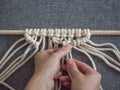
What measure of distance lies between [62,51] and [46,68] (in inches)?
3.6

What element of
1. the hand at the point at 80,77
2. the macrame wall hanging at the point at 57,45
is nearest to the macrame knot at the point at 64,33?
the macrame wall hanging at the point at 57,45

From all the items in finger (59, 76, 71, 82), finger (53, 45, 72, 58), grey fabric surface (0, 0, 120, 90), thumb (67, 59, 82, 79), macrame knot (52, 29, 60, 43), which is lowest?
finger (59, 76, 71, 82)

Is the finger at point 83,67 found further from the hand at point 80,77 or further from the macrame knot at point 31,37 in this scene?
the macrame knot at point 31,37

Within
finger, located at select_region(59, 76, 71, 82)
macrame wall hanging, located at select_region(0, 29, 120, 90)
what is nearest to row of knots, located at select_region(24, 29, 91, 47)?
macrame wall hanging, located at select_region(0, 29, 120, 90)

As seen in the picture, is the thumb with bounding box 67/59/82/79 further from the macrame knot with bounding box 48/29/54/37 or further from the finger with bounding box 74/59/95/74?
the macrame knot with bounding box 48/29/54/37

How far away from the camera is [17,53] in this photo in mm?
1033

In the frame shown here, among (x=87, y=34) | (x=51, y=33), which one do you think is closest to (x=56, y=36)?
(x=51, y=33)

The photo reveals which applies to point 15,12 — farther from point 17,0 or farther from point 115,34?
point 115,34

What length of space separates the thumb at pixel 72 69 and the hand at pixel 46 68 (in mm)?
39

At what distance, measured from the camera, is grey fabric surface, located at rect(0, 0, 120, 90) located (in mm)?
1023

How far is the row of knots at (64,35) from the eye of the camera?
995mm

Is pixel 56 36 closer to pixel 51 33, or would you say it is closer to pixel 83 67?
pixel 51 33

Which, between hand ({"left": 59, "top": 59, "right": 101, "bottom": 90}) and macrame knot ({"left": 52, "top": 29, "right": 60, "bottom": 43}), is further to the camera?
macrame knot ({"left": 52, "top": 29, "right": 60, "bottom": 43})

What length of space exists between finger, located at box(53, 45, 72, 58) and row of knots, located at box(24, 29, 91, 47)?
31mm
